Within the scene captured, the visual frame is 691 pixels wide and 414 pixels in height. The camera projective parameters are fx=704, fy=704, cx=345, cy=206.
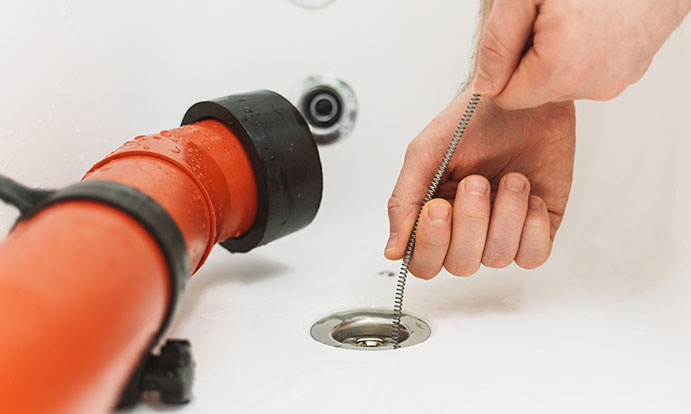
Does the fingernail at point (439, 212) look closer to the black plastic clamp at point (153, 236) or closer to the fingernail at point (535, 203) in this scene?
the fingernail at point (535, 203)

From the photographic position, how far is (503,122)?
68cm

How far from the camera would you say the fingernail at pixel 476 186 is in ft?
2.00

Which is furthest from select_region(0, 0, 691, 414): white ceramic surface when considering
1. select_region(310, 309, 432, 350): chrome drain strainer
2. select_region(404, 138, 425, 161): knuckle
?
select_region(404, 138, 425, 161): knuckle

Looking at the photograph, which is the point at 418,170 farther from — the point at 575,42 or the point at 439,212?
the point at 575,42

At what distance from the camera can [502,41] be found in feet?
1.71

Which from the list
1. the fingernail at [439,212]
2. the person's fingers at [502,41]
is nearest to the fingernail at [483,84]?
the person's fingers at [502,41]

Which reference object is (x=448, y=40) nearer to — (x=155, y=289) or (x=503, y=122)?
(x=503, y=122)

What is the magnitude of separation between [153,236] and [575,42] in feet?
1.05

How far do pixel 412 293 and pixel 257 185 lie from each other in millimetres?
182

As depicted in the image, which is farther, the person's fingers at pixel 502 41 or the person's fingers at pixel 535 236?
the person's fingers at pixel 535 236

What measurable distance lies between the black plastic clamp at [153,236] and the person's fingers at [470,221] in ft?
0.96

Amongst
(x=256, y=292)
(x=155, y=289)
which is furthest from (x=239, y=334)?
(x=155, y=289)

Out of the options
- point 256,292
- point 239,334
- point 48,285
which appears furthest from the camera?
point 256,292

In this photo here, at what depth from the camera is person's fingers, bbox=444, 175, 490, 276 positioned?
2.00 ft
